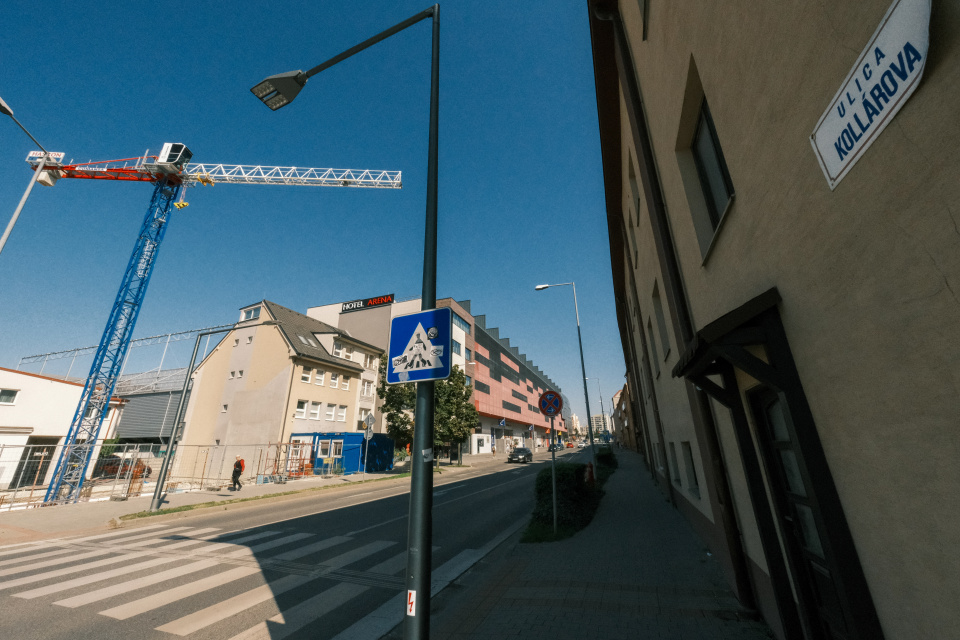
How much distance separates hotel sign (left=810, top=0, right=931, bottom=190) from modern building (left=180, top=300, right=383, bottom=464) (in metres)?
29.9

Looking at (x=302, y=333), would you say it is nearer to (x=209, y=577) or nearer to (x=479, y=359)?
(x=479, y=359)

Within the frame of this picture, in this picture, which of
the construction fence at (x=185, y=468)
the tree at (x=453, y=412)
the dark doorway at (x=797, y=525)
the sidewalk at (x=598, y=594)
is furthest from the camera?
the tree at (x=453, y=412)

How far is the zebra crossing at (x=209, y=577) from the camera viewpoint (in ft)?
17.7

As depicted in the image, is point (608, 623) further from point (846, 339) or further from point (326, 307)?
point (326, 307)

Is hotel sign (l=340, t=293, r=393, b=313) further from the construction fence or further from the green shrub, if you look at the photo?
the green shrub

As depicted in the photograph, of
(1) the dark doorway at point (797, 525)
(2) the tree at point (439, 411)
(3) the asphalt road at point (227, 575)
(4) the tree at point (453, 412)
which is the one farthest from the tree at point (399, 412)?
(1) the dark doorway at point (797, 525)

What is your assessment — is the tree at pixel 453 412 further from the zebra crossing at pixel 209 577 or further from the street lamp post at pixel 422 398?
the street lamp post at pixel 422 398

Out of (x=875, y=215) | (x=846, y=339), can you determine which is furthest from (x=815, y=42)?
(x=846, y=339)

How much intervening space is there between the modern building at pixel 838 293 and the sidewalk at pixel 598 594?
0.83 metres

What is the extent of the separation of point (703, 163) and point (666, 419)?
311 inches

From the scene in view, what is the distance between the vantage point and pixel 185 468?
2986 centimetres

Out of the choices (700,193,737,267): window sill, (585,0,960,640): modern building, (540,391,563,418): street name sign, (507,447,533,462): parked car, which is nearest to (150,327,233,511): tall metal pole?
(540,391,563,418): street name sign

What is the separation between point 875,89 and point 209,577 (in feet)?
32.8

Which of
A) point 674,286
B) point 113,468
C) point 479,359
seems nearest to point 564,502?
point 674,286
